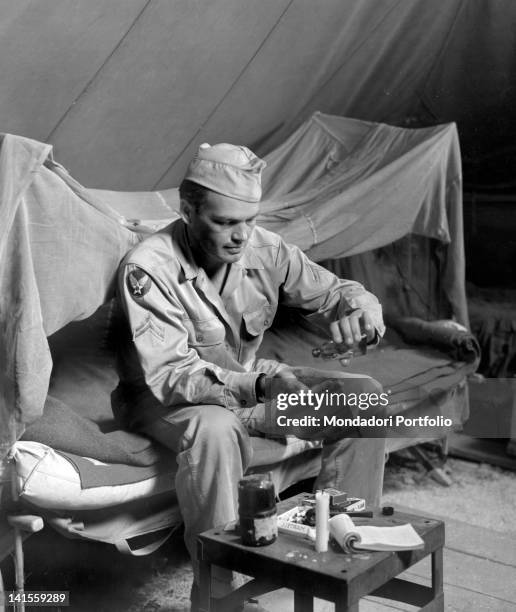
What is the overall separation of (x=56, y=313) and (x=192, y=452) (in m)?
0.52

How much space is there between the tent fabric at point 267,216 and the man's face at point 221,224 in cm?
25

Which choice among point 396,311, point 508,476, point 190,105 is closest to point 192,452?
point 190,105

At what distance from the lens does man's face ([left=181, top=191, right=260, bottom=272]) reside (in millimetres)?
2252

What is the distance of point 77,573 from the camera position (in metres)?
2.39

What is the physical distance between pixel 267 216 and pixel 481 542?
4.42 ft

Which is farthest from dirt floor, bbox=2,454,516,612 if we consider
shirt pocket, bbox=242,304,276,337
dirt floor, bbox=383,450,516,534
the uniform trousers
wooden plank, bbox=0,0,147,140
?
wooden plank, bbox=0,0,147,140

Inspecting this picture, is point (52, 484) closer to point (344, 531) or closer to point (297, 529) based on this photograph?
point (297, 529)

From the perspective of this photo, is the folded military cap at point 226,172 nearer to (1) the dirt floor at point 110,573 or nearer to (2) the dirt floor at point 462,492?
(1) the dirt floor at point 110,573

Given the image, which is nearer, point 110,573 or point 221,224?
point 221,224

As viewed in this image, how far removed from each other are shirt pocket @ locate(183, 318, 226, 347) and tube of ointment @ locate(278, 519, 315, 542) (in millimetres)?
668

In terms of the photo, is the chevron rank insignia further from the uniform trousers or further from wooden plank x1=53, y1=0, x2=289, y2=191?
wooden plank x1=53, y1=0, x2=289, y2=191

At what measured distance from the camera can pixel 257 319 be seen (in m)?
2.54

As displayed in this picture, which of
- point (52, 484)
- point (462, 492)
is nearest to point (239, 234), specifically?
point (52, 484)

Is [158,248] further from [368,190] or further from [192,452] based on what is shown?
[368,190]
